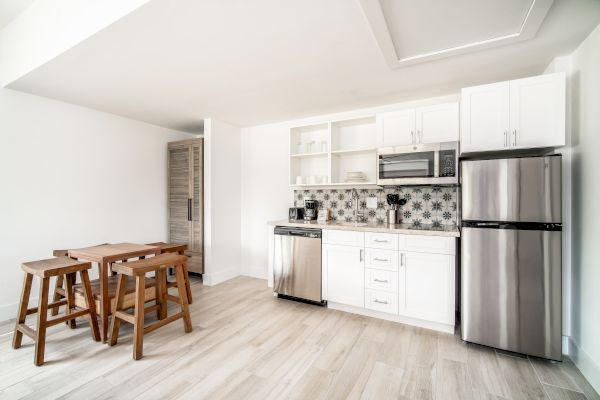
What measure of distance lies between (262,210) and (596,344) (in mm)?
3680

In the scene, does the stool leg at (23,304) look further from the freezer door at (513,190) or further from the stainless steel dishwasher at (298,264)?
the freezer door at (513,190)

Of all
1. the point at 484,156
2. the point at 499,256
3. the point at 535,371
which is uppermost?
the point at 484,156

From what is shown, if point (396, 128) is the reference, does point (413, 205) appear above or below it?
below

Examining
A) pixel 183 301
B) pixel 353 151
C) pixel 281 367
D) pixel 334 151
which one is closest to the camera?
pixel 281 367

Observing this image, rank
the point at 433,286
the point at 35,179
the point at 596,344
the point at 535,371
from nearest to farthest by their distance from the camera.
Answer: the point at 596,344
the point at 535,371
the point at 433,286
the point at 35,179

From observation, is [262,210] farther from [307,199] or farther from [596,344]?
[596,344]

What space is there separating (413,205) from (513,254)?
1.16m

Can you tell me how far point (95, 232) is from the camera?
345 centimetres

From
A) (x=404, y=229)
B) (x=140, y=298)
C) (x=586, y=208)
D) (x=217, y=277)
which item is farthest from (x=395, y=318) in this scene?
(x=217, y=277)

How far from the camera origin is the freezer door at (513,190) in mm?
1973

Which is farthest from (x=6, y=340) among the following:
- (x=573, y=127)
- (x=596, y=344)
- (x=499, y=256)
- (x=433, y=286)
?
(x=573, y=127)

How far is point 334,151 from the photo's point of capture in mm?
3354

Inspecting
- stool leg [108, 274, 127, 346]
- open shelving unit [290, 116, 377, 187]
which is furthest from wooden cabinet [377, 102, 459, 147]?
stool leg [108, 274, 127, 346]

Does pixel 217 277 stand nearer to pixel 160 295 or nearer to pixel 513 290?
pixel 160 295
